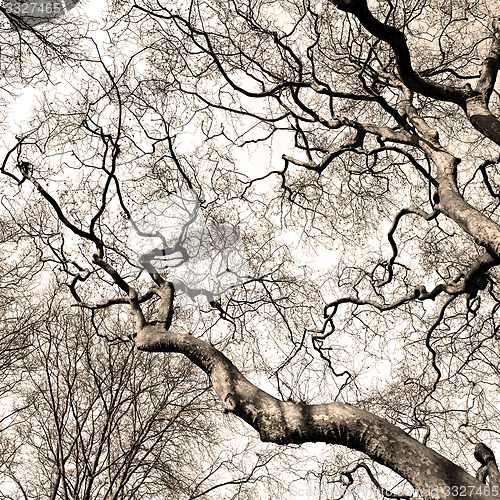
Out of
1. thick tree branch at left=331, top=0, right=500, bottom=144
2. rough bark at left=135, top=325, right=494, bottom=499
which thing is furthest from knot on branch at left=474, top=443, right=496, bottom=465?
thick tree branch at left=331, top=0, right=500, bottom=144

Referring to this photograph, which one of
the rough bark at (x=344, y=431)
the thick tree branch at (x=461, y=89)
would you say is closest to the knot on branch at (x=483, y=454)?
the rough bark at (x=344, y=431)

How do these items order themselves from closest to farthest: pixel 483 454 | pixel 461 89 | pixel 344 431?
1. pixel 344 431
2. pixel 483 454
3. pixel 461 89

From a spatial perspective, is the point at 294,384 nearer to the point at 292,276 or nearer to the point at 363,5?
the point at 292,276

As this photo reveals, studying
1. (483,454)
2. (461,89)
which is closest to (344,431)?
(483,454)

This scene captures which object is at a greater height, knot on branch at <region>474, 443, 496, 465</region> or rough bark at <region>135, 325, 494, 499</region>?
knot on branch at <region>474, 443, 496, 465</region>

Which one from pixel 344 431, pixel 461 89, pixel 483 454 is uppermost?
pixel 461 89

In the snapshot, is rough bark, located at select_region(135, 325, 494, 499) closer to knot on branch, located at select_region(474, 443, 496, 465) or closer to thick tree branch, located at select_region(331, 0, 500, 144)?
knot on branch, located at select_region(474, 443, 496, 465)

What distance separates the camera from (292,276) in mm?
6738

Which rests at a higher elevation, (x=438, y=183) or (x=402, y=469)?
(x=438, y=183)

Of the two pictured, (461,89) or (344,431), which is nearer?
(344,431)

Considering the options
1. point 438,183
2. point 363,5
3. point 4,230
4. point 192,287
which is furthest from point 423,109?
point 4,230

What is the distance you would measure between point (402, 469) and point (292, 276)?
13.1 ft

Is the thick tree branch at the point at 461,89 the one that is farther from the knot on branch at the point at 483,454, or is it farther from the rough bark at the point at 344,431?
the rough bark at the point at 344,431

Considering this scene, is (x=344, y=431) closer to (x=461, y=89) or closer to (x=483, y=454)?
(x=483, y=454)
